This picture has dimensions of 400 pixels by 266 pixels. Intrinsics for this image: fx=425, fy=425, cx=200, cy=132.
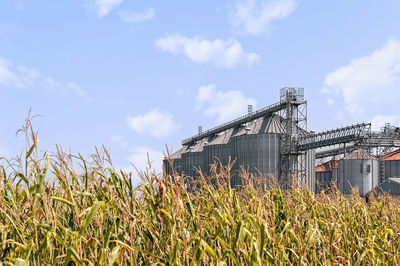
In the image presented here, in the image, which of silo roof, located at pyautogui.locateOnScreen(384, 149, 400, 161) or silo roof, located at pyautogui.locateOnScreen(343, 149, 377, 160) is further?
silo roof, located at pyautogui.locateOnScreen(384, 149, 400, 161)

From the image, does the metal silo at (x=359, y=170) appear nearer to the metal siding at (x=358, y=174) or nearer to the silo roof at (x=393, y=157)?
the metal siding at (x=358, y=174)

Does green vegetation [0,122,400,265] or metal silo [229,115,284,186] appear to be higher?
metal silo [229,115,284,186]

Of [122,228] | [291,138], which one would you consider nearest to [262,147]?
[291,138]

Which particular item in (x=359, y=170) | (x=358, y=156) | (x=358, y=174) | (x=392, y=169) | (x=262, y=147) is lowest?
(x=358, y=174)

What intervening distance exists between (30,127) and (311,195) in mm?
4933

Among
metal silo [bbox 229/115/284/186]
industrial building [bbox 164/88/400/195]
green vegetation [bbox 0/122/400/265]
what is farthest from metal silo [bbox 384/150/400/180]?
green vegetation [bbox 0/122/400/265]

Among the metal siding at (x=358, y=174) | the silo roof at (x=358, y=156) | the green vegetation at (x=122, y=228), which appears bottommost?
the green vegetation at (x=122, y=228)

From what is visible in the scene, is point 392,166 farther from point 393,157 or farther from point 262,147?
point 262,147

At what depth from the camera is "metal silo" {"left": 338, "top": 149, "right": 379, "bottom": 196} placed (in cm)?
4722

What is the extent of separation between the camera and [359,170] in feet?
155

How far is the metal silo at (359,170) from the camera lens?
4722cm

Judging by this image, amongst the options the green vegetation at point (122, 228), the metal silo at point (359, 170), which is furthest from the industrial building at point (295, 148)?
the green vegetation at point (122, 228)

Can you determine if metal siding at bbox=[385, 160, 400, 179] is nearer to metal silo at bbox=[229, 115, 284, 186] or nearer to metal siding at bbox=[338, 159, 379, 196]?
metal siding at bbox=[338, 159, 379, 196]

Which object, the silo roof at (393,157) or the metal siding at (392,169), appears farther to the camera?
the silo roof at (393,157)
